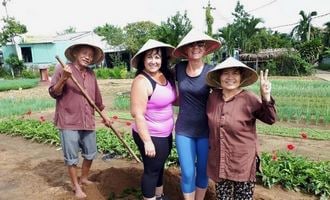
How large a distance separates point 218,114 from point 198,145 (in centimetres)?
42

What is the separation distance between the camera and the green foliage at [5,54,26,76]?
29.3 m

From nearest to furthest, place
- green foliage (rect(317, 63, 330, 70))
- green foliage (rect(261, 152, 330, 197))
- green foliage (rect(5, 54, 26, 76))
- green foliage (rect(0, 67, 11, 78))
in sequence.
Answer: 1. green foliage (rect(261, 152, 330, 197))
2. green foliage (rect(5, 54, 26, 76))
3. green foliage (rect(0, 67, 11, 78))
4. green foliage (rect(317, 63, 330, 70))

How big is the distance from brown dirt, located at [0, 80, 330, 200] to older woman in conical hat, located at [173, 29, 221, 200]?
83 cm

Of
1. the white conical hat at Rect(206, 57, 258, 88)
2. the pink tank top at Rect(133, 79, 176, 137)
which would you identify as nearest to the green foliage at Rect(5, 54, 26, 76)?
the pink tank top at Rect(133, 79, 176, 137)

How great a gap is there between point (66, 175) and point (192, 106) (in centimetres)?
250

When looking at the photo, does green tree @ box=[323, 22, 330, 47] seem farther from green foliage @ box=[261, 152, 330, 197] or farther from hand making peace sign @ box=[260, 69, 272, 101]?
hand making peace sign @ box=[260, 69, 272, 101]

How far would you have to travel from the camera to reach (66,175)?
14.6ft

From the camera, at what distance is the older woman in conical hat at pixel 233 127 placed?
2459 mm

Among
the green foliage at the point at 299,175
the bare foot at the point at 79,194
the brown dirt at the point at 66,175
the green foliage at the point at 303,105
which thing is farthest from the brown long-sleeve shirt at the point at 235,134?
the green foliage at the point at 303,105

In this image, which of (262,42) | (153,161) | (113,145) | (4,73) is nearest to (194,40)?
(153,161)

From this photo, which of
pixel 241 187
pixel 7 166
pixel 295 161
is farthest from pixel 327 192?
pixel 7 166

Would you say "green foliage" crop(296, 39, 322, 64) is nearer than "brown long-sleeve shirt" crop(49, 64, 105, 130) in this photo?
No

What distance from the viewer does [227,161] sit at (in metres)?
2.54

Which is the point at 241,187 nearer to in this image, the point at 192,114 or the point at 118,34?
the point at 192,114
